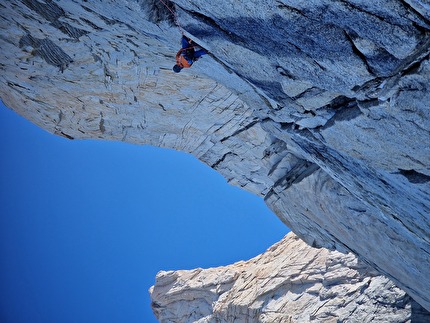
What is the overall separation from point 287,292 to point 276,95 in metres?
19.2

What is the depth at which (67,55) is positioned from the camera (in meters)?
13.0

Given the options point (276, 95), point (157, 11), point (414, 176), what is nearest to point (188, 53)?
point (157, 11)

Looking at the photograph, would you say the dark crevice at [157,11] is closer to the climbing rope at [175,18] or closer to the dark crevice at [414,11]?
the climbing rope at [175,18]

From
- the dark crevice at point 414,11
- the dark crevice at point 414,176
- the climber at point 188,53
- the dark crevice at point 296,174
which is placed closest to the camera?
the dark crevice at point 414,11

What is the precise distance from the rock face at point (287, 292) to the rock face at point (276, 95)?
6.56 metres

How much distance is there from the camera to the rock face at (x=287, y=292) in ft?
71.0

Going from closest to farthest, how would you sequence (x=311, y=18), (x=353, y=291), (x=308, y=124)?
(x=311, y=18) < (x=308, y=124) < (x=353, y=291)

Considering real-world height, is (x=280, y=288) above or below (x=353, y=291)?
above

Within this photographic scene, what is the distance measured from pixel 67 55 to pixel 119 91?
201cm

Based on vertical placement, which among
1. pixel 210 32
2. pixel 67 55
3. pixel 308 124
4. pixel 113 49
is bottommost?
pixel 308 124

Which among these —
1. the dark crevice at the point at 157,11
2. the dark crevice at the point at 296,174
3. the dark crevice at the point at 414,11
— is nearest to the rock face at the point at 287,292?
the dark crevice at the point at 296,174

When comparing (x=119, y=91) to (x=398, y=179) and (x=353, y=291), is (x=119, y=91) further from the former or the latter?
(x=353, y=291)

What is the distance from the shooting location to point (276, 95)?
895cm

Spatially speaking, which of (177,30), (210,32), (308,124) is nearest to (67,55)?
(177,30)
